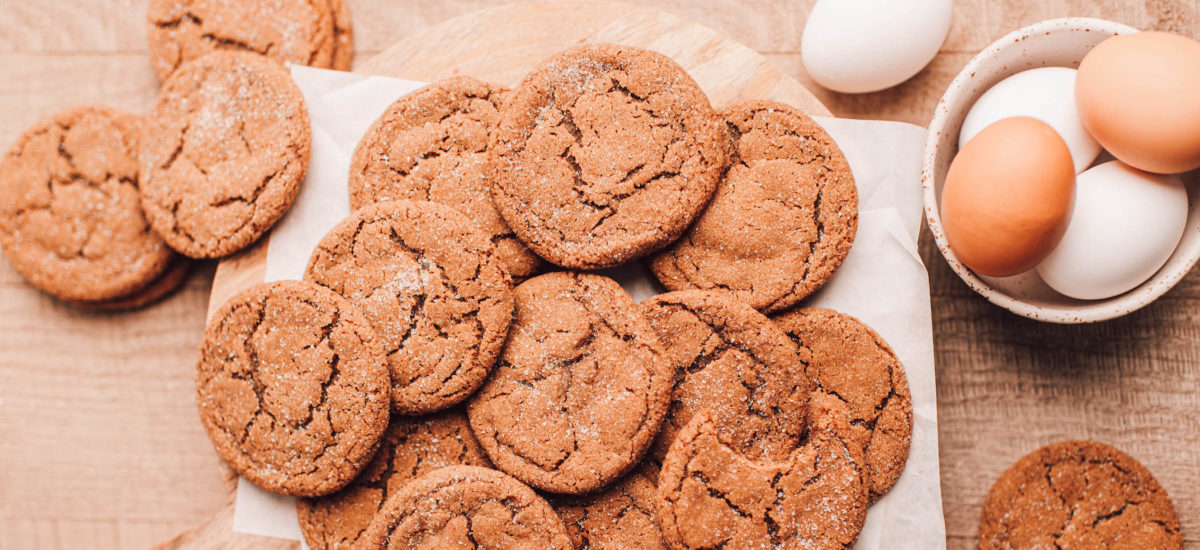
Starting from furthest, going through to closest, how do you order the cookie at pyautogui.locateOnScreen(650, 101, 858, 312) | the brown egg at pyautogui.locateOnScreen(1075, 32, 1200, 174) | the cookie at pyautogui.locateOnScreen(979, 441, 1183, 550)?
the cookie at pyautogui.locateOnScreen(979, 441, 1183, 550) → the cookie at pyautogui.locateOnScreen(650, 101, 858, 312) → the brown egg at pyautogui.locateOnScreen(1075, 32, 1200, 174)

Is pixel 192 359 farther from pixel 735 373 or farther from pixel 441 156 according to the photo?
pixel 735 373

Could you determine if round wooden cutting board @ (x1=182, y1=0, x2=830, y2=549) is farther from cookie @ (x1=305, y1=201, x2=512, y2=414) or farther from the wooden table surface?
cookie @ (x1=305, y1=201, x2=512, y2=414)

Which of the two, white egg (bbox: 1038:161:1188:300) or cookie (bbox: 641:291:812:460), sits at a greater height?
white egg (bbox: 1038:161:1188:300)

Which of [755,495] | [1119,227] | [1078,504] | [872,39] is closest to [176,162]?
[755,495]

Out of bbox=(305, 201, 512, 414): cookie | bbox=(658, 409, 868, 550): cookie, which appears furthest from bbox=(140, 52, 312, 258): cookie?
bbox=(658, 409, 868, 550): cookie

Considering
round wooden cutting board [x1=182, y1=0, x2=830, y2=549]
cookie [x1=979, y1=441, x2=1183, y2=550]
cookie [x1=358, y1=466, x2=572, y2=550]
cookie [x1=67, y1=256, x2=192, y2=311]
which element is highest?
round wooden cutting board [x1=182, y1=0, x2=830, y2=549]

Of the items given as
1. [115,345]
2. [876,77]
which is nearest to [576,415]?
[876,77]
